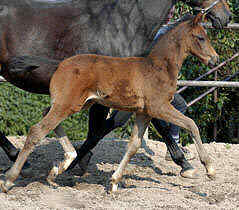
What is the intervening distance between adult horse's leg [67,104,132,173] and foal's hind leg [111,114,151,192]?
15.4 inches

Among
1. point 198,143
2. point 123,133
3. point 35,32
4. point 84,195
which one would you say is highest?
point 35,32

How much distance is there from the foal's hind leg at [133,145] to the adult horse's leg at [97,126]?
1.28ft

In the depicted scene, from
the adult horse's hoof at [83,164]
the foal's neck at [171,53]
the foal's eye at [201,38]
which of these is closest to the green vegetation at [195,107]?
the adult horse's hoof at [83,164]

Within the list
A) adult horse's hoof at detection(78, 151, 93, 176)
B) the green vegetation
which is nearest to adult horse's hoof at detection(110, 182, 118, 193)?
adult horse's hoof at detection(78, 151, 93, 176)

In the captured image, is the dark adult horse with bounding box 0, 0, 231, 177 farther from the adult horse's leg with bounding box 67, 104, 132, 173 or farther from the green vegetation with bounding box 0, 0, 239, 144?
the green vegetation with bounding box 0, 0, 239, 144

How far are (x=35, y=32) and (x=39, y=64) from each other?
34 cm

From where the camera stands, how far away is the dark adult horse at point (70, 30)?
150 inches

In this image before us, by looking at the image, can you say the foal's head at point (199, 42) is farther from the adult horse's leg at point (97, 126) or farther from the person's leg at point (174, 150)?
the person's leg at point (174, 150)

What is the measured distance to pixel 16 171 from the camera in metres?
3.43

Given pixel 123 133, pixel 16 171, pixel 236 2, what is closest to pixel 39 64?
pixel 16 171

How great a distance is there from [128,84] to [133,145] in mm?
553

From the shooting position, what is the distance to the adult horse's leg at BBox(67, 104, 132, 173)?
13.3 feet

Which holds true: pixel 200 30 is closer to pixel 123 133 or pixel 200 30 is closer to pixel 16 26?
pixel 16 26

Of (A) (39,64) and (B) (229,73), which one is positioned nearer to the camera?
(A) (39,64)
